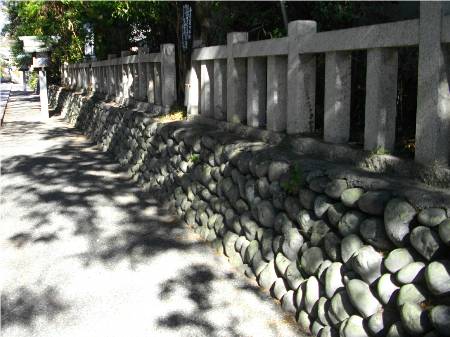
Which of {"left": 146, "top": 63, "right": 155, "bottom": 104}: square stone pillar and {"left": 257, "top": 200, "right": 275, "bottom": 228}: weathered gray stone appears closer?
{"left": 257, "top": 200, "right": 275, "bottom": 228}: weathered gray stone

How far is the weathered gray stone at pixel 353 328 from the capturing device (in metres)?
2.98

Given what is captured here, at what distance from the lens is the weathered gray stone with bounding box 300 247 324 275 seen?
3537 mm

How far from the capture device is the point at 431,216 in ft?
8.86

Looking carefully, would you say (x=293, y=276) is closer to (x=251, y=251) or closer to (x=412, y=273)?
(x=251, y=251)

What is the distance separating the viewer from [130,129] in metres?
8.90

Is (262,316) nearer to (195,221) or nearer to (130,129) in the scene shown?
(195,221)

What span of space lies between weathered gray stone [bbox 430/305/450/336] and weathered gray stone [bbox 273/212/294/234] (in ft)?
5.05

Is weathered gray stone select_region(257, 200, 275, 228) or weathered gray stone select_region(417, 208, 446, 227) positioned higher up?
weathered gray stone select_region(417, 208, 446, 227)

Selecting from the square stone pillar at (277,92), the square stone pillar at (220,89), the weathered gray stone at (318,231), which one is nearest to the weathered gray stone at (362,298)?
the weathered gray stone at (318,231)

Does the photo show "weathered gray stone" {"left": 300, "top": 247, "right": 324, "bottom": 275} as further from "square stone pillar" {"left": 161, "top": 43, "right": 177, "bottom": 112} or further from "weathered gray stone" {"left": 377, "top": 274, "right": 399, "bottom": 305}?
"square stone pillar" {"left": 161, "top": 43, "right": 177, "bottom": 112}

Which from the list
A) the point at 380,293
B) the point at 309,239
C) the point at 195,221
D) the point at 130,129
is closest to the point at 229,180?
the point at 195,221

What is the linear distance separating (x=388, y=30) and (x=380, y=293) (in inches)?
63.6

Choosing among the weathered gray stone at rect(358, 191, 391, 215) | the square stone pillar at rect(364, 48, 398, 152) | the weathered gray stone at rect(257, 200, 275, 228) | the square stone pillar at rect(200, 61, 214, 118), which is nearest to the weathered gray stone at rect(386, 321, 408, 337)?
the weathered gray stone at rect(358, 191, 391, 215)

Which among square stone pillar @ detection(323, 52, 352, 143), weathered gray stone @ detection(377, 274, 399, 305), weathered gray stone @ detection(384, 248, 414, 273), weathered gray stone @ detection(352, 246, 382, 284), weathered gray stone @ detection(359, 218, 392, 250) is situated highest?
square stone pillar @ detection(323, 52, 352, 143)
